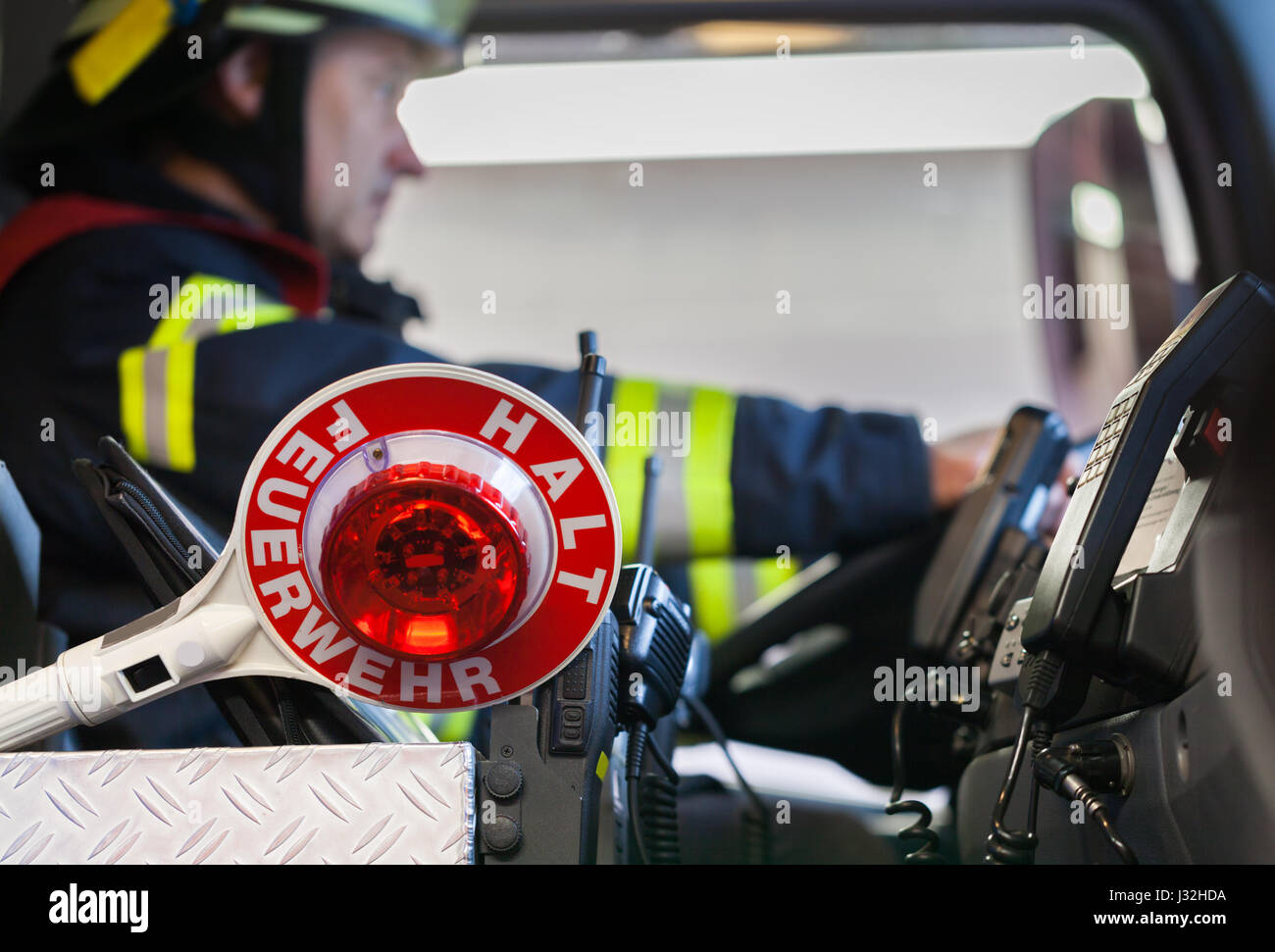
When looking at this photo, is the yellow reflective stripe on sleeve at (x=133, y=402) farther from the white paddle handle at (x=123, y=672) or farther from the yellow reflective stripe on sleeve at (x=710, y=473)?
the white paddle handle at (x=123, y=672)

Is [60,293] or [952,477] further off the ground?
[60,293]

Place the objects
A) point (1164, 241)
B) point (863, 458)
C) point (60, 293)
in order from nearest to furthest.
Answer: point (863, 458) → point (60, 293) → point (1164, 241)

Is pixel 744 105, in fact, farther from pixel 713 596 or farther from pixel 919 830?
pixel 919 830

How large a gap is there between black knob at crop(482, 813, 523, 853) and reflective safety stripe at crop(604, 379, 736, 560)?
98cm

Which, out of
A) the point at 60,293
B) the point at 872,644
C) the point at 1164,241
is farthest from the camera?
the point at 1164,241

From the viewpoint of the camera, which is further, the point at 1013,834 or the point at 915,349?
the point at 915,349

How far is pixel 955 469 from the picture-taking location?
6.47 feet

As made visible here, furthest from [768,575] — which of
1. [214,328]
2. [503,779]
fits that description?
[503,779]

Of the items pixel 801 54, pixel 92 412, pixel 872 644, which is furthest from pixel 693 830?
pixel 801 54

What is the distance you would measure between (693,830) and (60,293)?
1.31 metres

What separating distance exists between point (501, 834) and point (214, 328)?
1325 millimetres

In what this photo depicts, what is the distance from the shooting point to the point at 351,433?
0.92 meters

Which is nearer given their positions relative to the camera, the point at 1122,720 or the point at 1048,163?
the point at 1122,720
